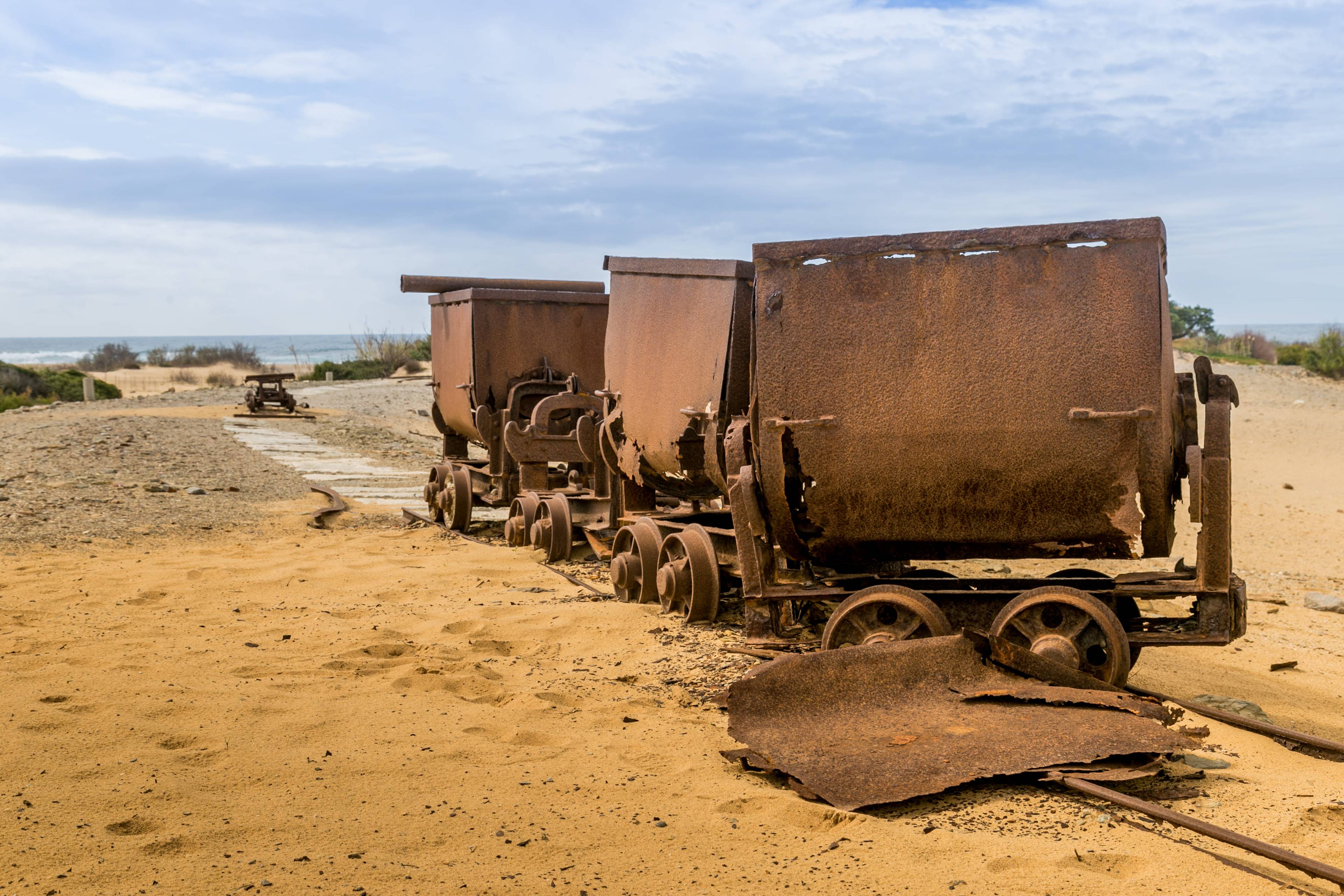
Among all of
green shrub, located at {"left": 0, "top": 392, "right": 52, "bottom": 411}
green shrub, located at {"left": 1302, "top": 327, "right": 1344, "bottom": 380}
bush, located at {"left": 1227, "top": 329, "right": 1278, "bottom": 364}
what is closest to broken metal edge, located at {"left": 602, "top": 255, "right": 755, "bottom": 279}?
green shrub, located at {"left": 0, "top": 392, "right": 52, "bottom": 411}

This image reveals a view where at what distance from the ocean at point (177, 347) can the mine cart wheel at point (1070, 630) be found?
40390 mm

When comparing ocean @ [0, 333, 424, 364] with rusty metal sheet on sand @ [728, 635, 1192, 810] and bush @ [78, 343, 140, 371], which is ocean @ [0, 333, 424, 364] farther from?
rusty metal sheet on sand @ [728, 635, 1192, 810]

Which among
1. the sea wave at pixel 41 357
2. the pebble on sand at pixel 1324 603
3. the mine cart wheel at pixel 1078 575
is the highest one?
the sea wave at pixel 41 357

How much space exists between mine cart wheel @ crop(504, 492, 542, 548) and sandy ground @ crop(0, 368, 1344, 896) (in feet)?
6.10

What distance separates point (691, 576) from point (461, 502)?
450cm

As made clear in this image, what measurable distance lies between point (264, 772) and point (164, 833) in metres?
0.54

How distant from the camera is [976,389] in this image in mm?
4453

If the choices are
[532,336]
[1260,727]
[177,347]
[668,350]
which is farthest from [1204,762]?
[177,347]

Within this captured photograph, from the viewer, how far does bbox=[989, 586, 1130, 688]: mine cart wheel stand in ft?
14.2

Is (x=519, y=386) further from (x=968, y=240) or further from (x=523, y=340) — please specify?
(x=968, y=240)

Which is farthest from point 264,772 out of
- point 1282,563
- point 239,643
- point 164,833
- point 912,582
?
point 1282,563

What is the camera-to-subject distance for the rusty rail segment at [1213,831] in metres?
2.95

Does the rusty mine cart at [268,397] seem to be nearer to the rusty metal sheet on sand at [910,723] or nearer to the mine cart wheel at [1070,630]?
the rusty metal sheet on sand at [910,723]

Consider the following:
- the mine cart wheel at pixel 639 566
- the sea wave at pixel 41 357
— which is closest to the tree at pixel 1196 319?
the mine cart wheel at pixel 639 566
